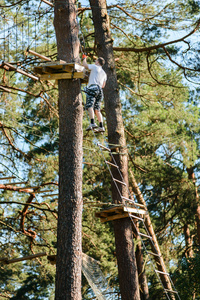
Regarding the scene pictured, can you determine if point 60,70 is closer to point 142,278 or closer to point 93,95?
point 93,95

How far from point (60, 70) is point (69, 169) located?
1209 millimetres

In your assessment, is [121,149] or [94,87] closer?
[94,87]

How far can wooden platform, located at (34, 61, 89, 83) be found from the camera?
4.70 metres

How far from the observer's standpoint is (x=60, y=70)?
15.8ft

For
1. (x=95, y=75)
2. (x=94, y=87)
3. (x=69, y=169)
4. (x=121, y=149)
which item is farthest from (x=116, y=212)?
(x=95, y=75)

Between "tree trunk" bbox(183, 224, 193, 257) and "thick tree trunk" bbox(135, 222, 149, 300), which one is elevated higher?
"tree trunk" bbox(183, 224, 193, 257)

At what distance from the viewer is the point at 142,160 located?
1070cm

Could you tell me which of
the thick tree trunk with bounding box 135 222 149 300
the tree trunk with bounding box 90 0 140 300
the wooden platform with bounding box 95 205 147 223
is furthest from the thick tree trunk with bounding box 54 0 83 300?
the thick tree trunk with bounding box 135 222 149 300

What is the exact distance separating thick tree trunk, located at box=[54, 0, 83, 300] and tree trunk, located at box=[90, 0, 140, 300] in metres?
1.89

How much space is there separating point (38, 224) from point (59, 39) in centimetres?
630

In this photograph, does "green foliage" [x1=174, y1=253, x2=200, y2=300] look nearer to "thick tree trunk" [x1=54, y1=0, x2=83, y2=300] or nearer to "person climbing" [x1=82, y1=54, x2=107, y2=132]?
"person climbing" [x1=82, y1=54, x2=107, y2=132]

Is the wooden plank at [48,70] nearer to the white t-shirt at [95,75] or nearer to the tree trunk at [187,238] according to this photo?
the white t-shirt at [95,75]

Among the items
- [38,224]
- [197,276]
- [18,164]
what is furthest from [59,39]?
[38,224]

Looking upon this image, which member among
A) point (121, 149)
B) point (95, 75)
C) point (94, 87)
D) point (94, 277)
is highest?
point (95, 75)
